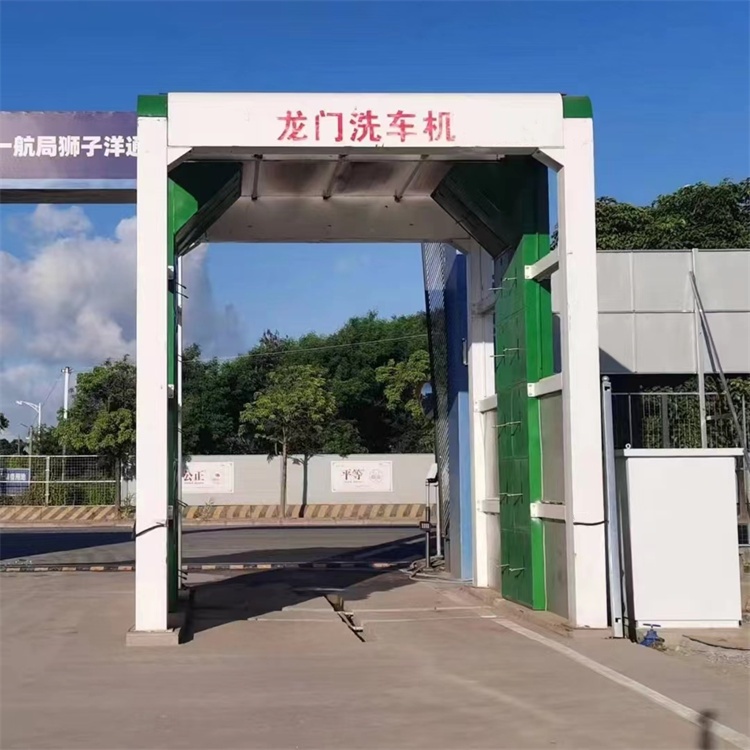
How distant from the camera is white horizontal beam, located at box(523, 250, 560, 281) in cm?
969

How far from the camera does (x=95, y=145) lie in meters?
13.0

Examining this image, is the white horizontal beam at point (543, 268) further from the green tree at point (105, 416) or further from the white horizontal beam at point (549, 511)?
the green tree at point (105, 416)

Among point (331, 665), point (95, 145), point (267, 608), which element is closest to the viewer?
point (331, 665)

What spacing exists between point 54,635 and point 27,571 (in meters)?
7.30

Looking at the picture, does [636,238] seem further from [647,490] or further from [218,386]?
[218,386]

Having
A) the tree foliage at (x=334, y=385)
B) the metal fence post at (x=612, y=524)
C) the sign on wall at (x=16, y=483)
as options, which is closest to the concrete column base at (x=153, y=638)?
the metal fence post at (x=612, y=524)

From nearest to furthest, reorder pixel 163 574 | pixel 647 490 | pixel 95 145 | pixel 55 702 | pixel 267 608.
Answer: pixel 55 702 → pixel 163 574 → pixel 647 490 → pixel 267 608 → pixel 95 145

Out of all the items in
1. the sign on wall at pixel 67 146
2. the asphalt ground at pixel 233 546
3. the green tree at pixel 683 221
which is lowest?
the asphalt ground at pixel 233 546

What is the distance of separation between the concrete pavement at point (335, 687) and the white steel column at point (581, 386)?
56 cm

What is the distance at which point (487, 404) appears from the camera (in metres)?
12.7

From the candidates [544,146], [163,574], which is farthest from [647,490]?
[163,574]

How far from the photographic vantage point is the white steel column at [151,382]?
9008 mm

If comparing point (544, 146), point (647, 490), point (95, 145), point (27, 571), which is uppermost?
point (95, 145)

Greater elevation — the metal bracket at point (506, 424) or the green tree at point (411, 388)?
the green tree at point (411, 388)
